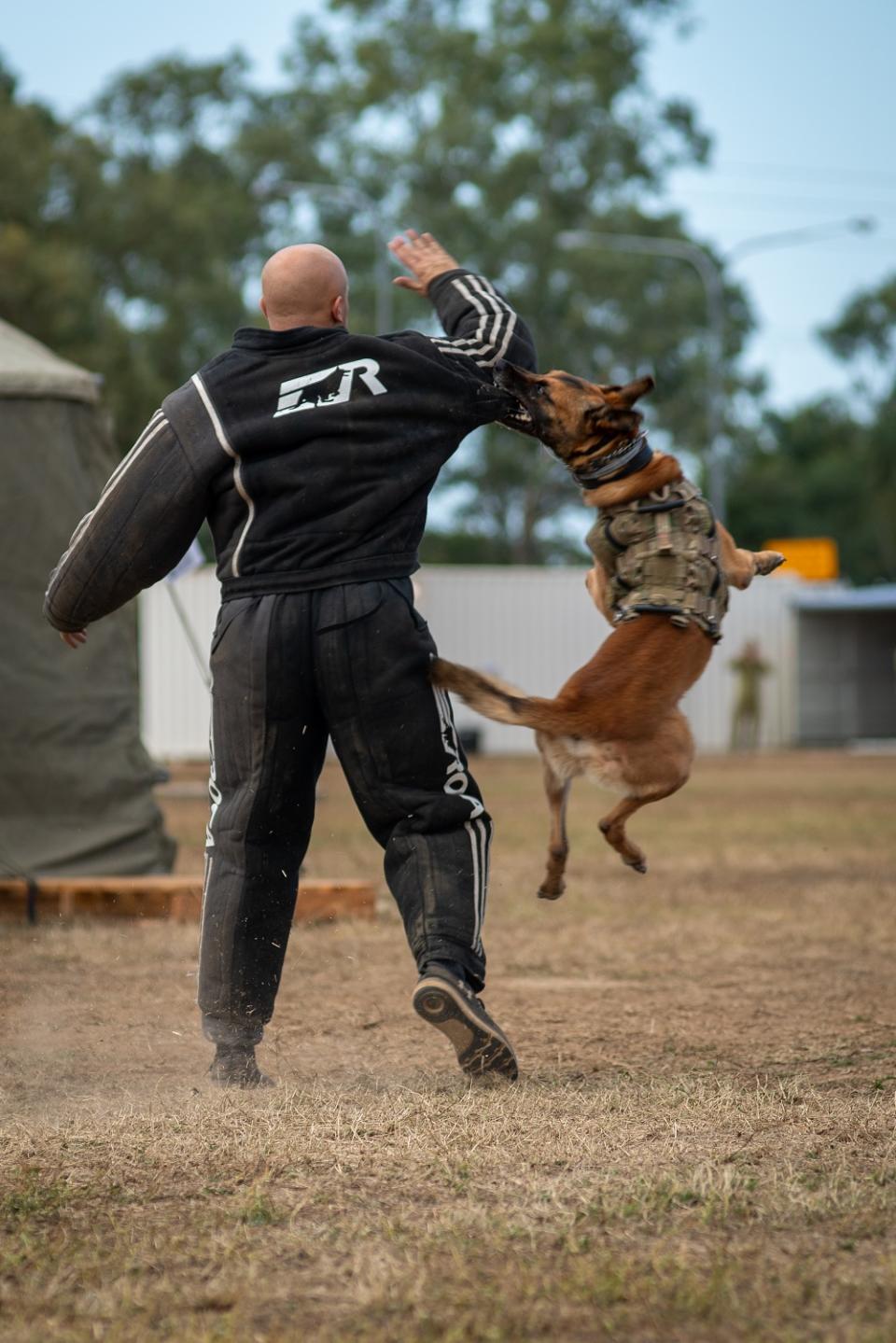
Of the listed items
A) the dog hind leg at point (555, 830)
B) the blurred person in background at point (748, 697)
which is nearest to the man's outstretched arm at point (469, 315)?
the dog hind leg at point (555, 830)

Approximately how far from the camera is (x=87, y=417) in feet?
27.7

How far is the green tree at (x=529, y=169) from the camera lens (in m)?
40.1

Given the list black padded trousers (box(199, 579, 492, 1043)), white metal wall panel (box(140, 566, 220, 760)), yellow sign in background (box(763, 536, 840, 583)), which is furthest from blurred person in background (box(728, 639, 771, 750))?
black padded trousers (box(199, 579, 492, 1043))

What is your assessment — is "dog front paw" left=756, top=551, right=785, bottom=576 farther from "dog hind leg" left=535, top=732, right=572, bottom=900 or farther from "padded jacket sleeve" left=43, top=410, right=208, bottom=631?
"padded jacket sleeve" left=43, top=410, right=208, bottom=631

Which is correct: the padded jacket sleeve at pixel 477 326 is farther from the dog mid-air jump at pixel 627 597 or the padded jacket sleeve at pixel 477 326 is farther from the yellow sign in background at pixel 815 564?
the yellow sign in background at pixel 815 564

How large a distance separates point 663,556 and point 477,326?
0.80 metres

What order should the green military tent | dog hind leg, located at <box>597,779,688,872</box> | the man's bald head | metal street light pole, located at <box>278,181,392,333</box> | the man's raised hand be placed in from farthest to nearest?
metal street light pole, located at <box>278,181,392,333</box> < the green military tent < the man's raised hand < dog hind leg, located at <box>597,779,688,872</box> < the man's bald head

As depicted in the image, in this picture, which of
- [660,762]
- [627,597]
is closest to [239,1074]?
[660,762]

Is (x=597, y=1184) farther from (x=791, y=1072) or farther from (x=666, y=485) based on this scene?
(x=666, y=485)

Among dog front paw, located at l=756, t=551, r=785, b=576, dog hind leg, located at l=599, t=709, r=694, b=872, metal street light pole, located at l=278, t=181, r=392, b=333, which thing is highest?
metal street light pole, located at l=278, t=181, r=392, b=333

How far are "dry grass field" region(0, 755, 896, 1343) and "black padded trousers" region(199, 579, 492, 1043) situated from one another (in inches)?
14.5

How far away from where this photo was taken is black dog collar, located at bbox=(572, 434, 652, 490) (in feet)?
14.3

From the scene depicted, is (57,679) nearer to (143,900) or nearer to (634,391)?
(143,900)

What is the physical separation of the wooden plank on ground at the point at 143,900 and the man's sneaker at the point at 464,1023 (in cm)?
349
